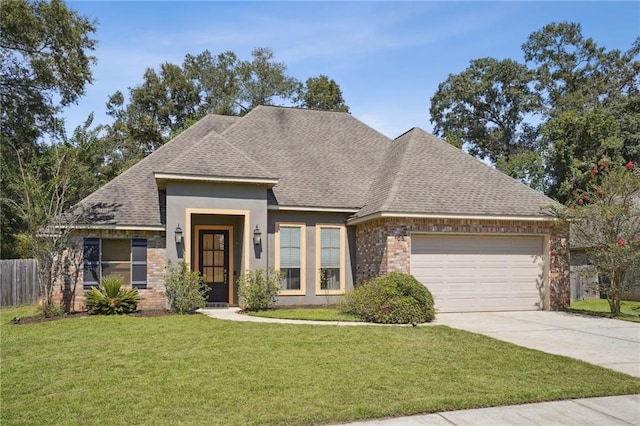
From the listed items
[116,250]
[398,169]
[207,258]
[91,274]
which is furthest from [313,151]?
[91,274]

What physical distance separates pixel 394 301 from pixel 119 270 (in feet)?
26.2

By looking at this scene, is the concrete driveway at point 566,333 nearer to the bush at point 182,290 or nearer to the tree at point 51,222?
the bush at point 182,290

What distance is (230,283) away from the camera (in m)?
16.0

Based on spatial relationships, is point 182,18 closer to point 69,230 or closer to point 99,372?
point 69,230

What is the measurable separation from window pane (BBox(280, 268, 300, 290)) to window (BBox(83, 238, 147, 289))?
4044mm

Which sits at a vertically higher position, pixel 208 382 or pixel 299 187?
pixel 299 187

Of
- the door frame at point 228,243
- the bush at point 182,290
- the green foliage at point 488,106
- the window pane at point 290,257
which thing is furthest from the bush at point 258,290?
the green foliage at point 488,106

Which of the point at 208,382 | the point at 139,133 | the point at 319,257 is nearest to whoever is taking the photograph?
the point at 208,382

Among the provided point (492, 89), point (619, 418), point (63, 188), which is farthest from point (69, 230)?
point (492, 89)

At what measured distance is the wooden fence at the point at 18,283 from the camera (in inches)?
717

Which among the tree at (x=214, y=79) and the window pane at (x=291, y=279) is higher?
the tree at (x=214, y=79)

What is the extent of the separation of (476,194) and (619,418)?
10.1m

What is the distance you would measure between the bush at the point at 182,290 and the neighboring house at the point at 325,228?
20.7 inches

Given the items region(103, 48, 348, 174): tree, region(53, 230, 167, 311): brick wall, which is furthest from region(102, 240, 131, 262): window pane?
region(103, 48, 348, 174): tree
